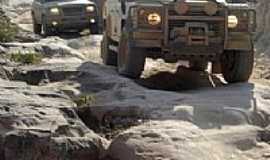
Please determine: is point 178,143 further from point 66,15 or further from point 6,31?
point 66,15

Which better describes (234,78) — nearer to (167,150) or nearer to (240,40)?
(240,40)

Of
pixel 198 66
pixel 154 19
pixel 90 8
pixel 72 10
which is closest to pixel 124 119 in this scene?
pixel 154 19

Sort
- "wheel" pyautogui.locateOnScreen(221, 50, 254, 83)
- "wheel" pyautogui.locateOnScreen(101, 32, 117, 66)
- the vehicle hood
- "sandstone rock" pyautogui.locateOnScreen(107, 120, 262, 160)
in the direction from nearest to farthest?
"sandstone rock" pyautogui.locateOnScreen(107, 120, 262, 160) < "wheel" pyautogui.locateOnScreen(221, 50, 254, 83) < "wheel" pyautogui.locateOnScreen(101, 32, 117, 66) < the vehicle hood

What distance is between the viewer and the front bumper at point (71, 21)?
84.0ft

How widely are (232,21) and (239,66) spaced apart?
0.79 metres

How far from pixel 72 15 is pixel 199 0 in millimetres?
13877

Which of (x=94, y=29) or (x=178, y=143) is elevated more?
(x=178, y=143)

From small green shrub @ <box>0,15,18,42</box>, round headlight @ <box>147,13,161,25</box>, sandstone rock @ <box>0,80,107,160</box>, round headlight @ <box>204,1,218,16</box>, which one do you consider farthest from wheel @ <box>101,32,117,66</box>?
sandstone rock @ <box>0,80,107,160</box>

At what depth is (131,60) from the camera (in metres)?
12.2

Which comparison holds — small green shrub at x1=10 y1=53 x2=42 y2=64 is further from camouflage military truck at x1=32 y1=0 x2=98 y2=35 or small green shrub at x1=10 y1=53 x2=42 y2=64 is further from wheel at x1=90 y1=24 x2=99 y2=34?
wheel at x1=90 y1=24 x2=99 y2=34

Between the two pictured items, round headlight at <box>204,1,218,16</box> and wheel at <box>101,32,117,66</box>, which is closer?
round headlight at <box>204,1,218,16</box>

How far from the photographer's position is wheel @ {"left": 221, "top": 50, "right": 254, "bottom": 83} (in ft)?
41.1

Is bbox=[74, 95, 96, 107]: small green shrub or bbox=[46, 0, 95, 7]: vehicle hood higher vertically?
bbox=[74, 95, 96, 107]: small green shrub

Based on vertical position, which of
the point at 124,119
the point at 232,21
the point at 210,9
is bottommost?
the point at 124,119
